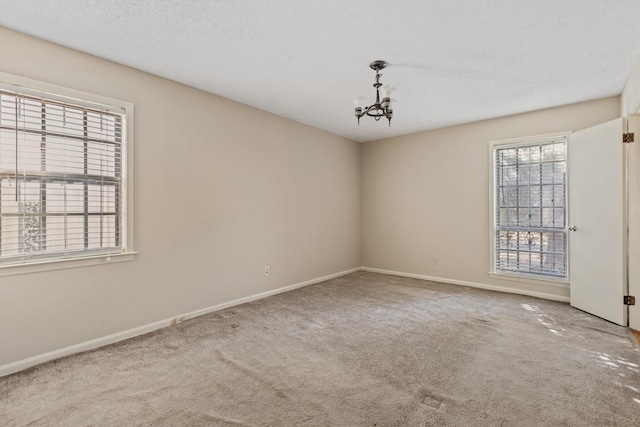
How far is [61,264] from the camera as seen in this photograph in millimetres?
2615

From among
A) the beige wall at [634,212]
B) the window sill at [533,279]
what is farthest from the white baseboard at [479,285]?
the beige wall at [634,212]

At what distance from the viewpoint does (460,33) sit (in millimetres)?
2447

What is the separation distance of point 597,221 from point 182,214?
4630 millimetres

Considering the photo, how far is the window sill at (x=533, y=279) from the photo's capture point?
4172mm

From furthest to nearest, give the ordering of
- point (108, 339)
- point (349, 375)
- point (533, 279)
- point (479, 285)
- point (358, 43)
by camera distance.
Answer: point (479, 285) → point (533, 279) → point (108, 339) → point (358, 43) → point (349, 375)

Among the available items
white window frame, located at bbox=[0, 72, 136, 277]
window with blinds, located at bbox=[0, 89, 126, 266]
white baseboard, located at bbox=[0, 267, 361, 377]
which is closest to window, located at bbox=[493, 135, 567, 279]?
white baseboard, located at bbox=[0, 267, 361, 377]

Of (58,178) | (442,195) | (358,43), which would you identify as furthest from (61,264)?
(442,195)

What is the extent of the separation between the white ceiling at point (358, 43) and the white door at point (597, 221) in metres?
0.67

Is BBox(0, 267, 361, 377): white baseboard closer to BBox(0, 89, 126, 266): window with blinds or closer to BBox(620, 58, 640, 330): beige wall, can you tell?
BBox(0, 89, 126, 266): window with blinds

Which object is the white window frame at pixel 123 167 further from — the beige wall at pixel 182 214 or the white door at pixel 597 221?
the white door at pixel 597 221

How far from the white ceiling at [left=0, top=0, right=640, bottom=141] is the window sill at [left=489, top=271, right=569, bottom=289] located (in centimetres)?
234

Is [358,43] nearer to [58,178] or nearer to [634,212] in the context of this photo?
[58,178]

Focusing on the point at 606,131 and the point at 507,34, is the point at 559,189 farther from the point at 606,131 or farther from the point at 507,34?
the point at 507,34

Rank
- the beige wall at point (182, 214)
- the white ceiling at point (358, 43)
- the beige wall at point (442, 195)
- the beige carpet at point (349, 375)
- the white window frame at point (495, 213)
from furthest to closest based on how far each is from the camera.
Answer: the beige wall at point (442, 195)
the white window frame at point (495, 213)
the beige wall at point (182, 214)
the white ceiling at point (358, 43)
the beige carpet at point (349, 375)
